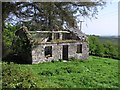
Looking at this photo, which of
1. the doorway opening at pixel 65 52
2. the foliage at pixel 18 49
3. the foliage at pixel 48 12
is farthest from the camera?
the doorway opening at pixel 65 52

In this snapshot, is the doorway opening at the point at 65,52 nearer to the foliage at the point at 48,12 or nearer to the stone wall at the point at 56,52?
the stone wall at the point at 56,52

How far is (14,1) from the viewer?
15.9m

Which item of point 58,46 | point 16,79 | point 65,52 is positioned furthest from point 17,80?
point 65,52

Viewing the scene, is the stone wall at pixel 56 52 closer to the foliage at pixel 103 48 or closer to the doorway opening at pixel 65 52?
the doorway opening at pixel 65 52

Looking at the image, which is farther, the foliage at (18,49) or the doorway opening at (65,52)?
the doorway opening at (65,52)

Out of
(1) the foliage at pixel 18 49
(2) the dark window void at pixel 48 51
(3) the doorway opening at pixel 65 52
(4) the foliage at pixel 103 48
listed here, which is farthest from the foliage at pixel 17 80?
(4) the foliage at pixel 103 48

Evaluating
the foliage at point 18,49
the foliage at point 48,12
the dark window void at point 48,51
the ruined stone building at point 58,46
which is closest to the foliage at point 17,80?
the foliage at point 48,12

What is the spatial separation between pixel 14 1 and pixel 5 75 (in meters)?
9.10

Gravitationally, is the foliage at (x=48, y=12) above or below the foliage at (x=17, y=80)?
above

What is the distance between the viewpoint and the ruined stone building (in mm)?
24089

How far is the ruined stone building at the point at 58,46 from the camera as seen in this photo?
24.1 m

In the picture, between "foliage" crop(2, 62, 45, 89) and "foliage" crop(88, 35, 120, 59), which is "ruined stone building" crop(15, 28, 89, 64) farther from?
"foliage" crop(2, 62, 45, 89)

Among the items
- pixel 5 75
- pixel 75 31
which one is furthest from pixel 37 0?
pixel 75 31

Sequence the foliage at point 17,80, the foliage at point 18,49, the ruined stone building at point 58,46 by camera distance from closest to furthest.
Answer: the foliage at point 17,80
the foliage at point 18,49
the ruined stone building at point 58,46
